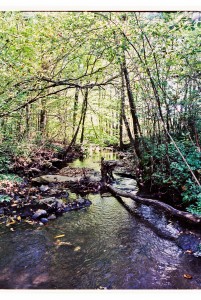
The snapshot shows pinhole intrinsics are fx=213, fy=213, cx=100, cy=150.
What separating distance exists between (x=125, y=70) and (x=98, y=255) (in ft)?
12.7

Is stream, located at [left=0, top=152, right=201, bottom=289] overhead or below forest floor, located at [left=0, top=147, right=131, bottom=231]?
below

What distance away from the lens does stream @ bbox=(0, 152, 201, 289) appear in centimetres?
248

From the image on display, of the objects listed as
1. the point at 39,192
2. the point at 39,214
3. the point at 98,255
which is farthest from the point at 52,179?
the point at 98,255

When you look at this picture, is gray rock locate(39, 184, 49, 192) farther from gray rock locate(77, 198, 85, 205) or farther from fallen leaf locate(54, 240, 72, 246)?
fallen leaf locate(54, 240, 72, 246)

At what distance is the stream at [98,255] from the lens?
248 cm

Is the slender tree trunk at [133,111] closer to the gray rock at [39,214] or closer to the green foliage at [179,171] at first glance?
the green foliage at [179,171]

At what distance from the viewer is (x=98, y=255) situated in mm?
3035

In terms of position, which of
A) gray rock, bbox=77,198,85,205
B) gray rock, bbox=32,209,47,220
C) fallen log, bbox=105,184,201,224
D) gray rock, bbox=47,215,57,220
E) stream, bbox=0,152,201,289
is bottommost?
stream, bbox=0,152,201,289

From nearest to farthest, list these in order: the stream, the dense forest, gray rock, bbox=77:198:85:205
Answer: the stream, the dense forest, gray rock, bbox=77:198:85:205

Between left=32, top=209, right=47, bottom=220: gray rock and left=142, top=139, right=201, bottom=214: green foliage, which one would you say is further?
left=32, top=209, right=47, bottom=220: gray rock

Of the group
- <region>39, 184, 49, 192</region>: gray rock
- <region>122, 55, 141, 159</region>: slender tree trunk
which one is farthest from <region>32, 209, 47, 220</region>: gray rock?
<region>122, 55, 141, 159</region>: slender tree trunk

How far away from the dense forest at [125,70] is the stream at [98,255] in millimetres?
849

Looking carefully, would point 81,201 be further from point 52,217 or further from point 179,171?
point 179,171

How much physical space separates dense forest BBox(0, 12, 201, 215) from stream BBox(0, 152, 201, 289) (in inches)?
33.4
